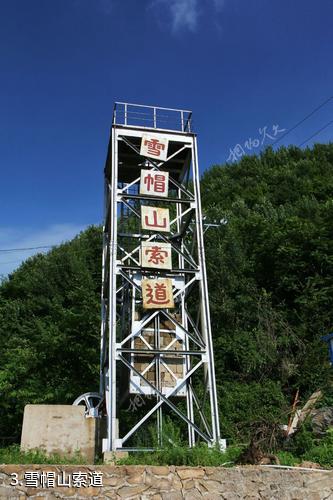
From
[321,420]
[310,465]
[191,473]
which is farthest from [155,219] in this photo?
[310,465]

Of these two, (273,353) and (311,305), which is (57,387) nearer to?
(273,353)

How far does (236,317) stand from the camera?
21.2 m

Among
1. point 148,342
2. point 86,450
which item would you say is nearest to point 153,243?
point 148,342

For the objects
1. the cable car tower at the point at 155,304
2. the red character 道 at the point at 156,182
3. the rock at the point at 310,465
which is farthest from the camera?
the red character 道 at the point at 156,182

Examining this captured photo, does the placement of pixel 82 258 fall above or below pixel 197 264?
above

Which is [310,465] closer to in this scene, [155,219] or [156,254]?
[156,254]

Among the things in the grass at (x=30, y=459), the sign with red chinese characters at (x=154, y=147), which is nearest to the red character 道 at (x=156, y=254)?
the sign with red chinese characters at (x=154, y=147)

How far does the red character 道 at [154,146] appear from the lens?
14.3 m

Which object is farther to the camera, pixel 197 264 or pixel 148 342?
pixel 197 264

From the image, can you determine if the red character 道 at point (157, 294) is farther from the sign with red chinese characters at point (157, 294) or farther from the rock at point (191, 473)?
the rock at point (191, 473)

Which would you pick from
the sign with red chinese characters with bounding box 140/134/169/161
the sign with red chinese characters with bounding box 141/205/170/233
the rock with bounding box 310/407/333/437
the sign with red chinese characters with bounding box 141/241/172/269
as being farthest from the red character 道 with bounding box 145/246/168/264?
the rock with bounding box 310/407/333/437

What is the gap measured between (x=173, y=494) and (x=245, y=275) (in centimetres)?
1604

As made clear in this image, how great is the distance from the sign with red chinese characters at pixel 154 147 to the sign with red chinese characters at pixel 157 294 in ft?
12.1

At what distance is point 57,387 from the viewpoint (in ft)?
58.7
